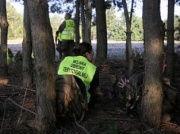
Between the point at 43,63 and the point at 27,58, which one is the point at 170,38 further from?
the point at 43,63

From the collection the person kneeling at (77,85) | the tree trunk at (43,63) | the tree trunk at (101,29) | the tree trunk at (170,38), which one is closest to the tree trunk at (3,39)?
the tree trunk at (101,29)

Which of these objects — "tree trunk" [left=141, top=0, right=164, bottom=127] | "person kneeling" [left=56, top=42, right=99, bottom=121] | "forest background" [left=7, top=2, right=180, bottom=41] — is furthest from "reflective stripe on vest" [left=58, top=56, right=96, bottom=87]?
"forest background" [left=7, top=2, right=180, bottom=41]

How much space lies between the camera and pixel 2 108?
6500 mm

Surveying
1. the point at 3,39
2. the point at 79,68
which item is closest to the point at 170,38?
the point at 79,68

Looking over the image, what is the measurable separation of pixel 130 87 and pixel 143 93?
24.5 inches

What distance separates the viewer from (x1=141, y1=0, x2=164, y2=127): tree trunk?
18.5 feet

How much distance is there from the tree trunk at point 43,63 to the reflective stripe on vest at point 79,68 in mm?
779

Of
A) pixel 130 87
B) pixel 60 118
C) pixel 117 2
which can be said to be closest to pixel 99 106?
pixel 130 87

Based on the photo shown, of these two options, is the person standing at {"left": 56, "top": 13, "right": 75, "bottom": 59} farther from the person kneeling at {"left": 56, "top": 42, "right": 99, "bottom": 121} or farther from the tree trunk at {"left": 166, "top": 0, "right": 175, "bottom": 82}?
the person kneeling at {"left": 56, "top": 42, "right": 99, "bottom": 121}

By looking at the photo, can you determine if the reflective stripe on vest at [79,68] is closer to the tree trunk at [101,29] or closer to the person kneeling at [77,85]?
the person kneeling at [77,85]

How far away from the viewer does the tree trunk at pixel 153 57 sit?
563 centimetres

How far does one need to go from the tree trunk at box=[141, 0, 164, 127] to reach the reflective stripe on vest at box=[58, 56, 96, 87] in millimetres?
968

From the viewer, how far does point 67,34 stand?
504 inches

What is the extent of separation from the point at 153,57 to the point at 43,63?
1.41 m
